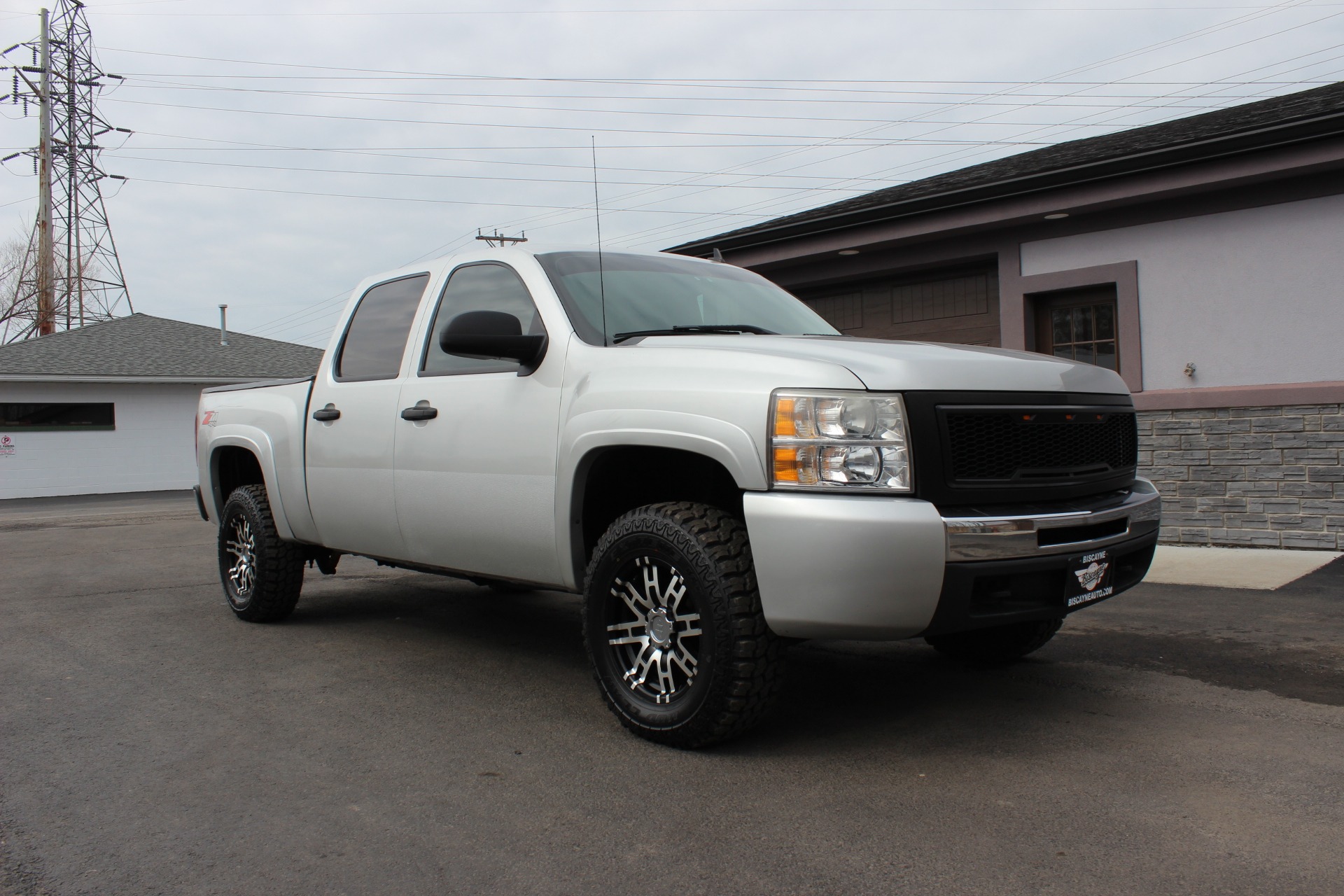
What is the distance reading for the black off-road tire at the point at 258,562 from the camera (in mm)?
6117

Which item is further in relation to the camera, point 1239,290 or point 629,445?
point 1239,290

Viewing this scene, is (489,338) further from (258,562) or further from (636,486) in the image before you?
(258,562)

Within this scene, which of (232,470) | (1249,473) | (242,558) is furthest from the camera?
(1249,473)

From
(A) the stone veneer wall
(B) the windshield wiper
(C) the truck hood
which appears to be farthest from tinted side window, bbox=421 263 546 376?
(A) the stone veneer wall

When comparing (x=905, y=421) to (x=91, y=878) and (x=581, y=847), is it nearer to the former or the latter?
(x=581, y=847)

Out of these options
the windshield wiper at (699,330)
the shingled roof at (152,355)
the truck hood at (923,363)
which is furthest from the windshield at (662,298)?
the shingled roof at (152,355)

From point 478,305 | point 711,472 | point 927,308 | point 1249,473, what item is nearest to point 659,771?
point 711,472

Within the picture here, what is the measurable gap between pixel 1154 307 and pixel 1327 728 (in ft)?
20.9

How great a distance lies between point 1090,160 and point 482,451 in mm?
7099

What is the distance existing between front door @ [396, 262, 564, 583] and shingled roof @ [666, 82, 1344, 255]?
6442 mm

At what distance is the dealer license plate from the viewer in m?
3.56

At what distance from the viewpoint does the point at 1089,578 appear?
365 cm

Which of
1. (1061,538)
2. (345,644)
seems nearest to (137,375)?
(345,644)

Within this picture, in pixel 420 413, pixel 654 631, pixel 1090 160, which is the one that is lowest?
pixel 654 631
